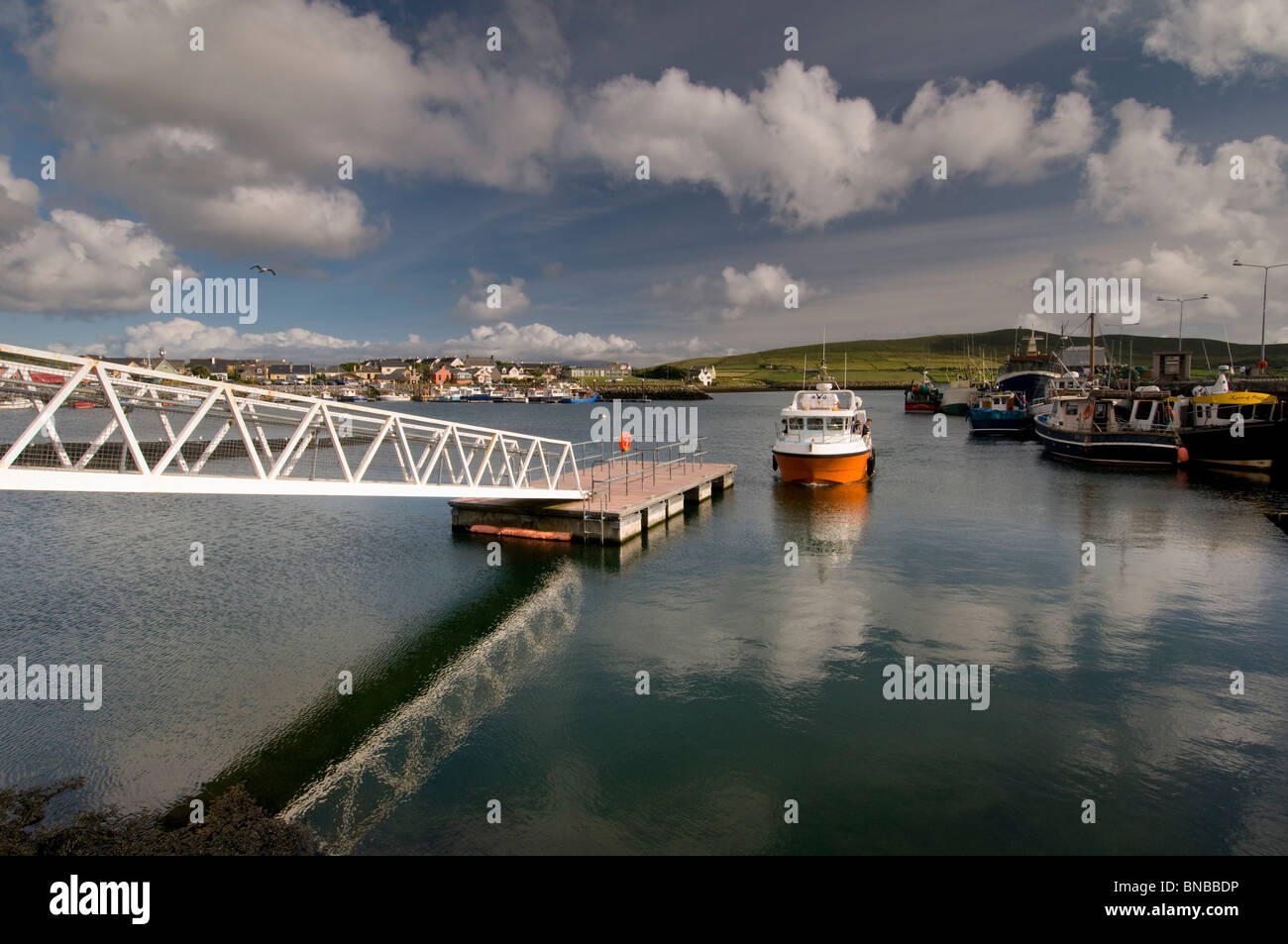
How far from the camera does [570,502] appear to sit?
100.0ft

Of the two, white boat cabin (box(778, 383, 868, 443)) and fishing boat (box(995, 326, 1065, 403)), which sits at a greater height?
fishing boat (box(995, 326, 1065, 403))

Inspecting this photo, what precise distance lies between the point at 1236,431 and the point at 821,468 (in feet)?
98.2

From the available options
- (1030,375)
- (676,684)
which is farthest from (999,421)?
(676,684)

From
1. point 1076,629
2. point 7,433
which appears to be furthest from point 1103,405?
point 7,433

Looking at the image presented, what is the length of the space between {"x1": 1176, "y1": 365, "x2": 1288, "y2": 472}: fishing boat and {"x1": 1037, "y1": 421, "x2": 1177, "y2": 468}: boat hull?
4.41ft

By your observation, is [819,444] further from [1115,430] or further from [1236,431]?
[1115,430]

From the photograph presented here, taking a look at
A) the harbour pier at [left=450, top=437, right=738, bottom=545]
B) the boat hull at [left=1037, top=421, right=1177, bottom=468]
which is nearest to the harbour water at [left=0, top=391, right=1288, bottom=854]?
the harbour pier at [left=450, top=437, right=738, bottom=545]

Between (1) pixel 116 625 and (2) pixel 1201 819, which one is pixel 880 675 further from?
(1) pixel 116 625

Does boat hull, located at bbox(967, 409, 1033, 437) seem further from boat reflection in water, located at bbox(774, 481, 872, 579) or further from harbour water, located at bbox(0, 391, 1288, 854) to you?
harbour water, located at bbox(0, 391, 1288, 854)

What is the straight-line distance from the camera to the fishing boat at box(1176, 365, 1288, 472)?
4678 cm

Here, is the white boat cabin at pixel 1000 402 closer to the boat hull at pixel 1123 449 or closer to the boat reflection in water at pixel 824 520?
the boat hull at pixel 1123 449

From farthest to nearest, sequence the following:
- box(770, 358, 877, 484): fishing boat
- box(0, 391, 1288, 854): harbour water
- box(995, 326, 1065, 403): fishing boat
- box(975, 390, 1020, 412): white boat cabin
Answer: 1. box(995, 326, 1065, 403): fishing boat
2. box(975, 390, 1020, 412): white boat cabin
3. box(770, 358, 877, 484): fishing boat
4. box(0, 391, 1288, 854): harbour water

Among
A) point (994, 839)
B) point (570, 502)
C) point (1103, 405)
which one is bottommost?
point (994, 839)
